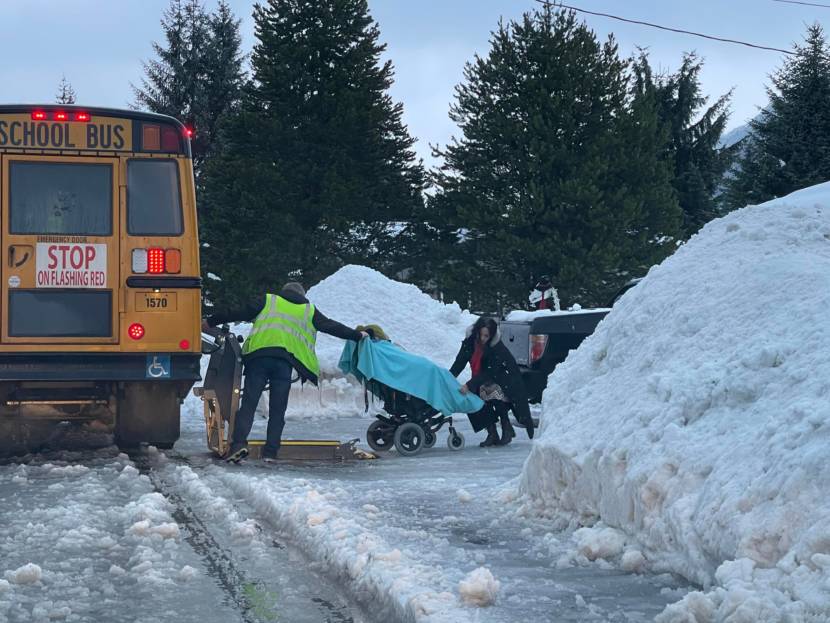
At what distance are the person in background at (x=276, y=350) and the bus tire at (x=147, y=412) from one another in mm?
738

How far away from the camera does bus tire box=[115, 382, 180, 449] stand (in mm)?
10406

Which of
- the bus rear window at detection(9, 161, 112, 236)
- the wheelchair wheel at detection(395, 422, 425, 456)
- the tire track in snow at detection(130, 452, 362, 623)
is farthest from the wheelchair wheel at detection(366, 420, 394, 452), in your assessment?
the bus rear window at detection(9, 161, 112, 236)

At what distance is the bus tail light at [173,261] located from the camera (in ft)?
33.1

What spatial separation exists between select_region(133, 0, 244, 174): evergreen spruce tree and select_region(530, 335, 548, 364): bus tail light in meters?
37.8

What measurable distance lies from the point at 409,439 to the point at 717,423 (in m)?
5.89

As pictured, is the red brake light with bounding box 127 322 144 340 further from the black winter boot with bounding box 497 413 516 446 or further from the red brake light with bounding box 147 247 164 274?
the black winter boot with bounding box 497 413 516 446

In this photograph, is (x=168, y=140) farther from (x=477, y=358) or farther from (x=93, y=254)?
(x=477, y=358)

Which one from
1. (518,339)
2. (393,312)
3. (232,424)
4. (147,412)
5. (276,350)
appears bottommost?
(232,424)

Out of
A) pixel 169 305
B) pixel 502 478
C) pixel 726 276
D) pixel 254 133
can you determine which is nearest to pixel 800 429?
pixel 726 276

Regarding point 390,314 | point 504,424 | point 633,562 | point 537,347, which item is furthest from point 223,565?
point 390,314

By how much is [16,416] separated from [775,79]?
108 feet

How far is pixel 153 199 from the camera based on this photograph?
10.1 meters

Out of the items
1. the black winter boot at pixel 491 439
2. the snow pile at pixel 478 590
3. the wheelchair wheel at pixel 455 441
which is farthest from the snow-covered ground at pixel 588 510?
the black winter boot at pixel 491 439

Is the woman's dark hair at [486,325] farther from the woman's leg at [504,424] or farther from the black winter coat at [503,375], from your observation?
the woman's leg at [504,424]
